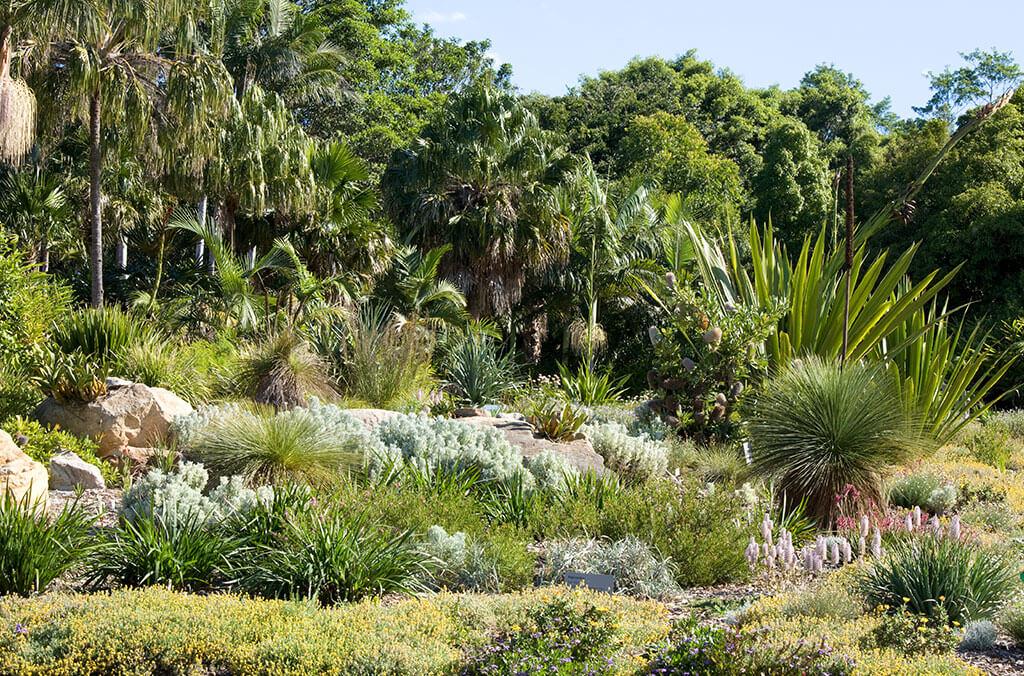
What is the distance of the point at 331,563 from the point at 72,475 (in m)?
4.33

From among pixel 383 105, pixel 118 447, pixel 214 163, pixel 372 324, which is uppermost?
pixel 383 105

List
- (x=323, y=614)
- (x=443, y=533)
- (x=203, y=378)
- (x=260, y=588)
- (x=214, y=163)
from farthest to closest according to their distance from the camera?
(x=214, y=163) → (x=203, y=378) → (x=443, y=533) → (x=260, y=588) → (x=323, y=614)

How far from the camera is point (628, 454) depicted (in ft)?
34.5

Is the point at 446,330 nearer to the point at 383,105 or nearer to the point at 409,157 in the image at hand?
the point at 409,157

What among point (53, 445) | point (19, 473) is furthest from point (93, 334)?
point (19, 473)

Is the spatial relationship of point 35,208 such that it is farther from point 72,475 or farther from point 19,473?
point 19,473

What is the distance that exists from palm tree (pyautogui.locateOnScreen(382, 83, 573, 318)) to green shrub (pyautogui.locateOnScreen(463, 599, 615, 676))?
1871 centimetres

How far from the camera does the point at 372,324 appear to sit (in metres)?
14.7

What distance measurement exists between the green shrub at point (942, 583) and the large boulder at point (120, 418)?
729cm

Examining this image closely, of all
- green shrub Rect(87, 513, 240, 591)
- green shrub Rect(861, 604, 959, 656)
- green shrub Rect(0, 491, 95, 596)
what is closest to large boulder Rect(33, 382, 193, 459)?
green shrub Rect(0, 491, 95, 596)

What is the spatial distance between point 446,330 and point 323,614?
1539cm

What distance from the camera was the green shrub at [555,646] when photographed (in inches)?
190

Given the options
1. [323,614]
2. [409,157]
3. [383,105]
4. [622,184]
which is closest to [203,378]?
[323,614]

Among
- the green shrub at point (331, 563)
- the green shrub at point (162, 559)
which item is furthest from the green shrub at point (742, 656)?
the green shrub at point (162, 559)
